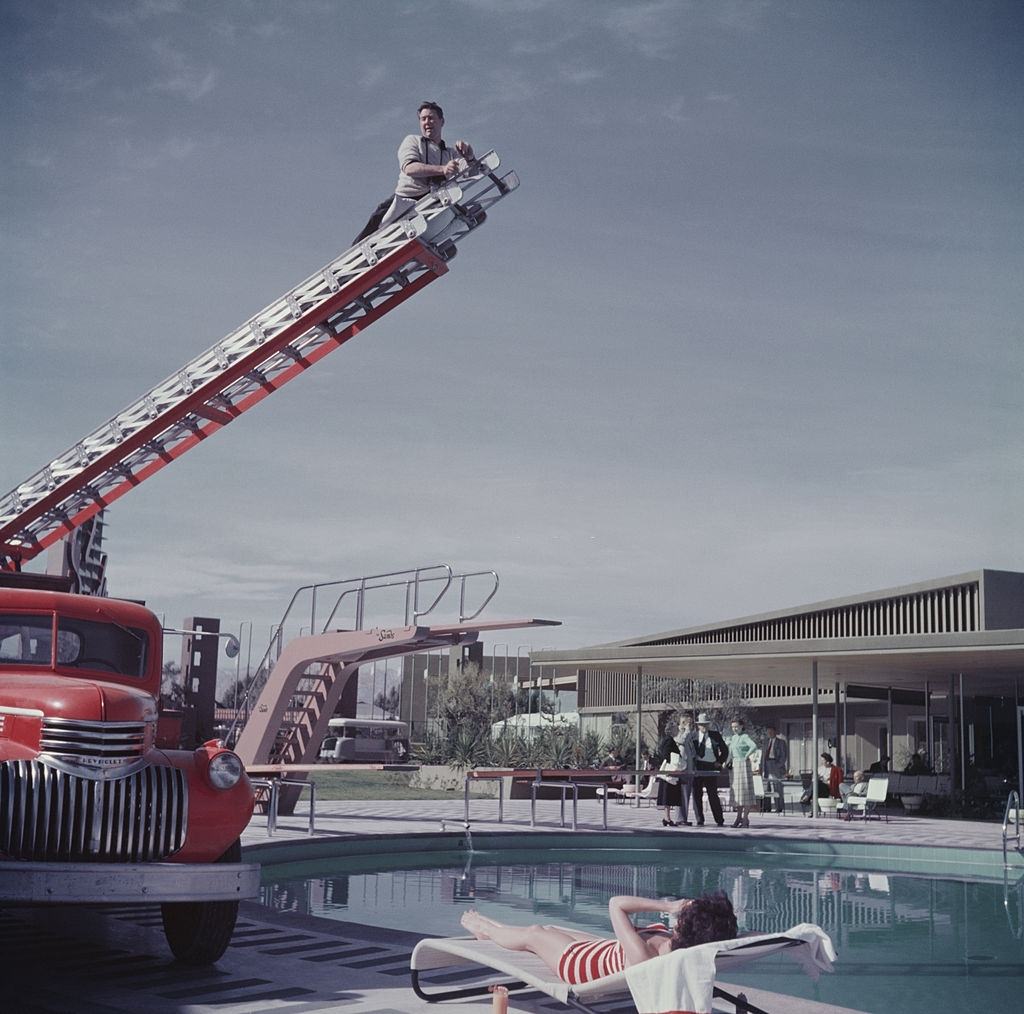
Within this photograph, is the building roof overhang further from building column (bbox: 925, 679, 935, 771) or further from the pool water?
the pool water

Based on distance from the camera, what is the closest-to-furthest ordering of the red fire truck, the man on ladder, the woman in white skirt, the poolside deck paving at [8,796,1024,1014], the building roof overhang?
the poolside deck paving at [8,796,1024,1014] → the red fire truck → the man on ladder → the woman in white skirt → the building roof overhang

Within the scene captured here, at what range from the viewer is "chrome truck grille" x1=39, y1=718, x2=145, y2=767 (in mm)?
6336

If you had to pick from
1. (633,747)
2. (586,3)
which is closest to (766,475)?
(633,747)

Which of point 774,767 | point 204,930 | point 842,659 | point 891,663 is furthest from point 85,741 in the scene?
point 774,767

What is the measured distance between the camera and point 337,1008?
5.74 meters

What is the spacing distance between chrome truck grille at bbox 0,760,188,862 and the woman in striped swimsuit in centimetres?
203

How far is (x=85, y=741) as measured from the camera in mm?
6383

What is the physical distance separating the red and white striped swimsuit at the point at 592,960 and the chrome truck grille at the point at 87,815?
2.36 metres

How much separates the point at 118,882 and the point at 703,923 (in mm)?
2981

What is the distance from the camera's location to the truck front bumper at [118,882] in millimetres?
5930

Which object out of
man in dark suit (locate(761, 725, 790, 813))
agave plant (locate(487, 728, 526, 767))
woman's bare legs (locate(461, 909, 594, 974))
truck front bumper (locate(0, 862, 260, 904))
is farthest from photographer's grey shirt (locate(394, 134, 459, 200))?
agave plant (locate(487, 728, 526, 767))

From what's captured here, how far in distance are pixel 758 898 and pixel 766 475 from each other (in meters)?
19.5

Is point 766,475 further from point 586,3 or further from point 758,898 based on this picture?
point 758,898

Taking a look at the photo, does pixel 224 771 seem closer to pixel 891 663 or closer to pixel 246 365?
pixel 246 365
